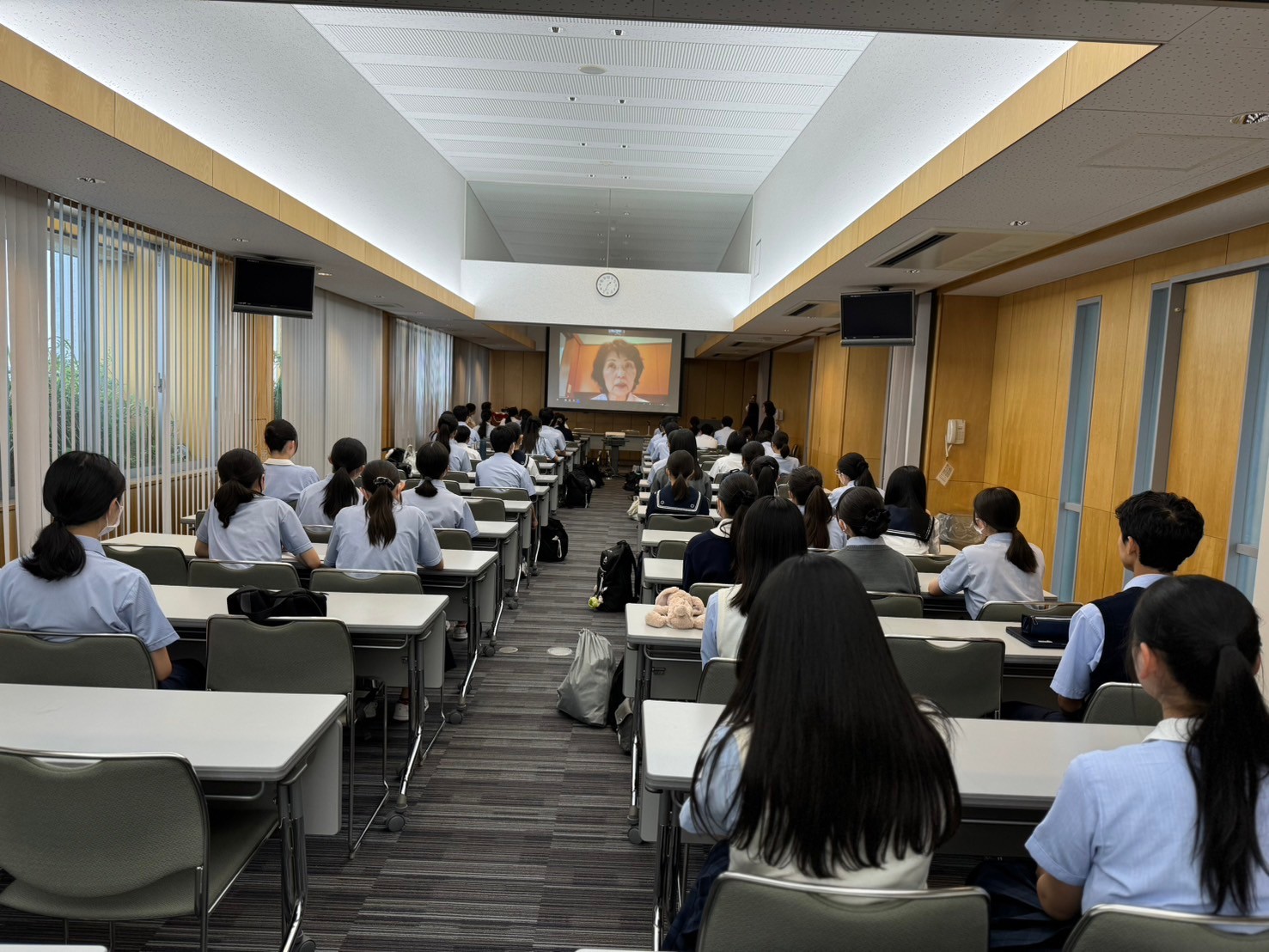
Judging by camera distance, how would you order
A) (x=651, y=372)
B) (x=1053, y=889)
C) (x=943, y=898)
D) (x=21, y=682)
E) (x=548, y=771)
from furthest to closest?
(x=651, y=372) < (x=548, y=771) < (x=21, y=682) < (x=1053, y=889) < (x=943, y=898)

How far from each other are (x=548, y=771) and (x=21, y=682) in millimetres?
1955

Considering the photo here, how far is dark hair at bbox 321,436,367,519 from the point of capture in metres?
4.68

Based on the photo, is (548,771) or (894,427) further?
(894,427)

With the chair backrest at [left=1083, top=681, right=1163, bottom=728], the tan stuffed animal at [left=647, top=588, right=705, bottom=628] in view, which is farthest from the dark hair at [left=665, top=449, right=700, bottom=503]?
the chair backrest at [left=1083, top=681, right=1163, bottom=728]

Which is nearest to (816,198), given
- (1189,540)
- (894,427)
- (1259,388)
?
(894,427)

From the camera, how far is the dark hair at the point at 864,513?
11.5 ft

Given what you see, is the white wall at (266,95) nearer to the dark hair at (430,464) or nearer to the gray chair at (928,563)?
the dark hair at (430,464)

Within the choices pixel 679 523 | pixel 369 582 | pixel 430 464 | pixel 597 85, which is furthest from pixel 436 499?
pixel 597 85

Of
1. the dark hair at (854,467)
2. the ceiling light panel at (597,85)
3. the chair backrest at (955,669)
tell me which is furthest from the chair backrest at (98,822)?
the ceiling light panel at (597,85)

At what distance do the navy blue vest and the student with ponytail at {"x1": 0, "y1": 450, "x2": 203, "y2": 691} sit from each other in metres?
2.83

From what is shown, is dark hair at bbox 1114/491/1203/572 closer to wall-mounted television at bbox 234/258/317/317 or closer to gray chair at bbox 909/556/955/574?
gray chair at bbox 909/556/955/574

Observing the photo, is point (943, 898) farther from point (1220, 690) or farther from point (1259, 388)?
point (1259, 388)

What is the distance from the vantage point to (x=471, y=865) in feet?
9.44

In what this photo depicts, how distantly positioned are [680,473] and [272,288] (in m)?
3.69
